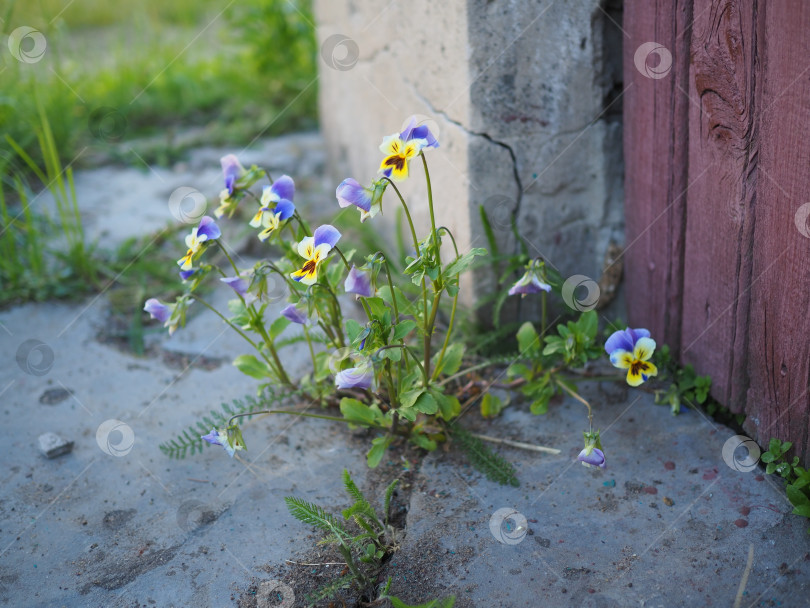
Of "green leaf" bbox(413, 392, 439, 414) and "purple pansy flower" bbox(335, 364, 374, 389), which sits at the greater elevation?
"purple pansy flower" bbox(335, 364, 374, 389)

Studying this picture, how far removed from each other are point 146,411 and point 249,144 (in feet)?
7.56

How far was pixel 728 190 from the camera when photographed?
193 cm

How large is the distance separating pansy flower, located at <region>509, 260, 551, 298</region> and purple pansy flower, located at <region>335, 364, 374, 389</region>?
18.6 inches

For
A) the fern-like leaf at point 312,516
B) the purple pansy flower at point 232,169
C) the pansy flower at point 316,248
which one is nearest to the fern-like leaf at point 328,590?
the fern-like leaf at point 312,516

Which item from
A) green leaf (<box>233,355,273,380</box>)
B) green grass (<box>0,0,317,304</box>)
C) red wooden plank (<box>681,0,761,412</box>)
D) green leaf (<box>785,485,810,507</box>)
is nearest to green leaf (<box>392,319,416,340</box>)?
green leaf (<box>233,355,273,380</box>)

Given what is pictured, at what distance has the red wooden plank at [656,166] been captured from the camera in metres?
2.03

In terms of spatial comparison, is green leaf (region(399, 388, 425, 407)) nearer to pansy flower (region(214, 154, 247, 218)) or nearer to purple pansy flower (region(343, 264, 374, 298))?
purple pansy flower (region(343, 264, 374, 298))

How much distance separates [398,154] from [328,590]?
1.03m

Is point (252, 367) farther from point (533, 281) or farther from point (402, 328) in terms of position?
point (533, 281)

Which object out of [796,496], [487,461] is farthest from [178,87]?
Answer: [796,496]

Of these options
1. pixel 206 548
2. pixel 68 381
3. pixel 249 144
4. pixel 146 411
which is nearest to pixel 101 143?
pixel 249 144

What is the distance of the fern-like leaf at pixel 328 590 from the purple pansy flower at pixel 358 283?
675mm

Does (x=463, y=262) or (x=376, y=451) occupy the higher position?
(x=463, y=262)

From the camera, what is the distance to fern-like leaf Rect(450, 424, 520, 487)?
6.61ft
